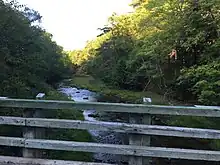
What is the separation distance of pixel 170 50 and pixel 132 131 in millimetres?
18560

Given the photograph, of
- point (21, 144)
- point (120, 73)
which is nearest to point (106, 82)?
point (120, 73)

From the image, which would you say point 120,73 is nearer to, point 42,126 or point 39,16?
point 39,16

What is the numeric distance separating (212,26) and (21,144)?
14.9m

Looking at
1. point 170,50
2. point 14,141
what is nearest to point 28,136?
point 14,141

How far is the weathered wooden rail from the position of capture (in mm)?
3584

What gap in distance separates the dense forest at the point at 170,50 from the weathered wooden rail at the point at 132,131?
9.86 metres

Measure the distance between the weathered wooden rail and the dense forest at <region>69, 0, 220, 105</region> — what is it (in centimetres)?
986

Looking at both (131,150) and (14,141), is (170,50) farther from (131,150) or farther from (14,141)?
(14,141)

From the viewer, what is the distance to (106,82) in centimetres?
4012

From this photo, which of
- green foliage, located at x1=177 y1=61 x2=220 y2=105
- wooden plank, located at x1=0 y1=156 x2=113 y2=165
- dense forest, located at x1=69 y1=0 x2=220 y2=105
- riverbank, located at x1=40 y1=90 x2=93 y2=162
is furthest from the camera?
dense forest, located at x1=69 y1=0 x2=220 y2=105

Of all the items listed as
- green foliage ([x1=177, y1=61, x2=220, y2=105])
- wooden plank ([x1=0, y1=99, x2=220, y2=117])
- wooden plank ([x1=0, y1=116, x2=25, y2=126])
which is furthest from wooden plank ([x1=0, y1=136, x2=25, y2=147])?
green foliage ([x1=177, y1=61, x2=220, y2=105])

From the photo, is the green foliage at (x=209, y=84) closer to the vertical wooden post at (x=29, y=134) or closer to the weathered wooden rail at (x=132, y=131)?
the weathered wooden rail at (x=132, y=131)

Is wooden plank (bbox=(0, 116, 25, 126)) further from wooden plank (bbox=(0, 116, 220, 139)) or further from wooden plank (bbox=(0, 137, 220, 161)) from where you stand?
wooden plank (bbox=(0, 137, 220, 161))

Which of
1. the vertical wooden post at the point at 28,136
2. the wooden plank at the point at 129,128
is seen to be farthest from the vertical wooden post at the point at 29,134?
A: the wooden plank at the point at 129,128
